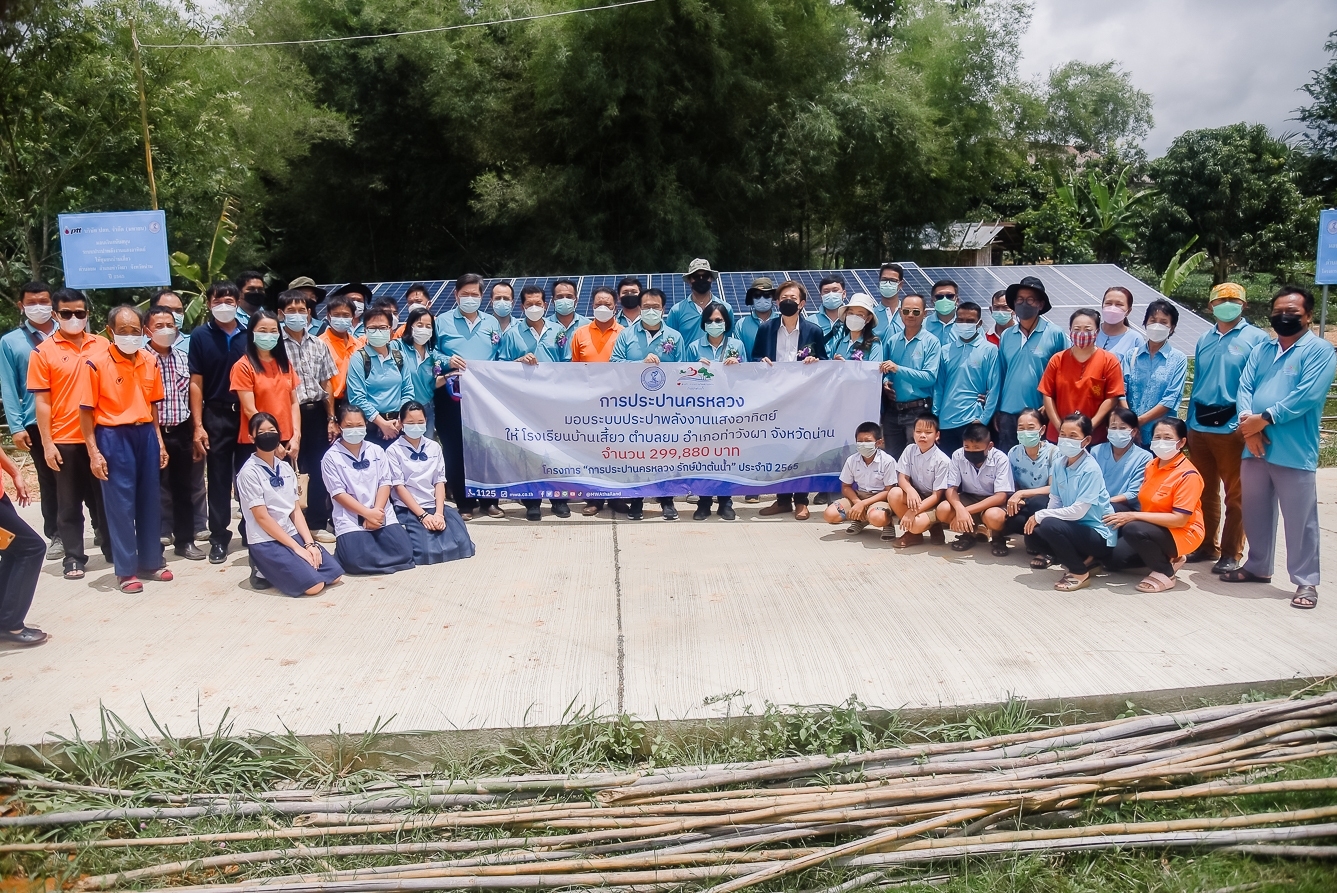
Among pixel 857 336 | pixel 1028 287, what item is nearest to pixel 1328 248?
pixel 1028 287

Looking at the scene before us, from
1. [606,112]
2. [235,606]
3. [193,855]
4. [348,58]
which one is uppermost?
[348,58]

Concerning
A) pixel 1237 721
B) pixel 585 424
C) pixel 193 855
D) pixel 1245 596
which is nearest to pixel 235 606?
pixel 193 855

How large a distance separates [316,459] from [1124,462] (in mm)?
4978

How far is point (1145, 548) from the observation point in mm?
5422

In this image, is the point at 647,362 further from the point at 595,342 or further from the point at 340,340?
the point at 340,340

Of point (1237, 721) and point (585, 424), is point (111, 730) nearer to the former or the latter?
point (585, 424)

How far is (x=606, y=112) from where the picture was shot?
1627 cm

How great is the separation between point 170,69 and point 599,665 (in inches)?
530

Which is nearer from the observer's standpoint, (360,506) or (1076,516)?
(1076,516)

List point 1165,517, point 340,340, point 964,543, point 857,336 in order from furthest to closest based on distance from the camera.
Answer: point 857,336 → point 340,340 → point 964,543 → point 1165,517

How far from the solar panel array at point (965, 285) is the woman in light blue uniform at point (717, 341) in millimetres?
2813

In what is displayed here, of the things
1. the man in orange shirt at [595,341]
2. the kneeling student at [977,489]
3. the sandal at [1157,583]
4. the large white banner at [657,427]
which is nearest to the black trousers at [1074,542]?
the sandal at [1157,583]

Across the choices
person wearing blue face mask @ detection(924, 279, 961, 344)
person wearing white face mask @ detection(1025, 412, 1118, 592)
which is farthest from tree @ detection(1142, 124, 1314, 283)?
person wearing white face mask @ detection(1025, 412, 1118, 592)

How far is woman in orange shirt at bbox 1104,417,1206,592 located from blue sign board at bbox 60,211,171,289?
9012 mm
